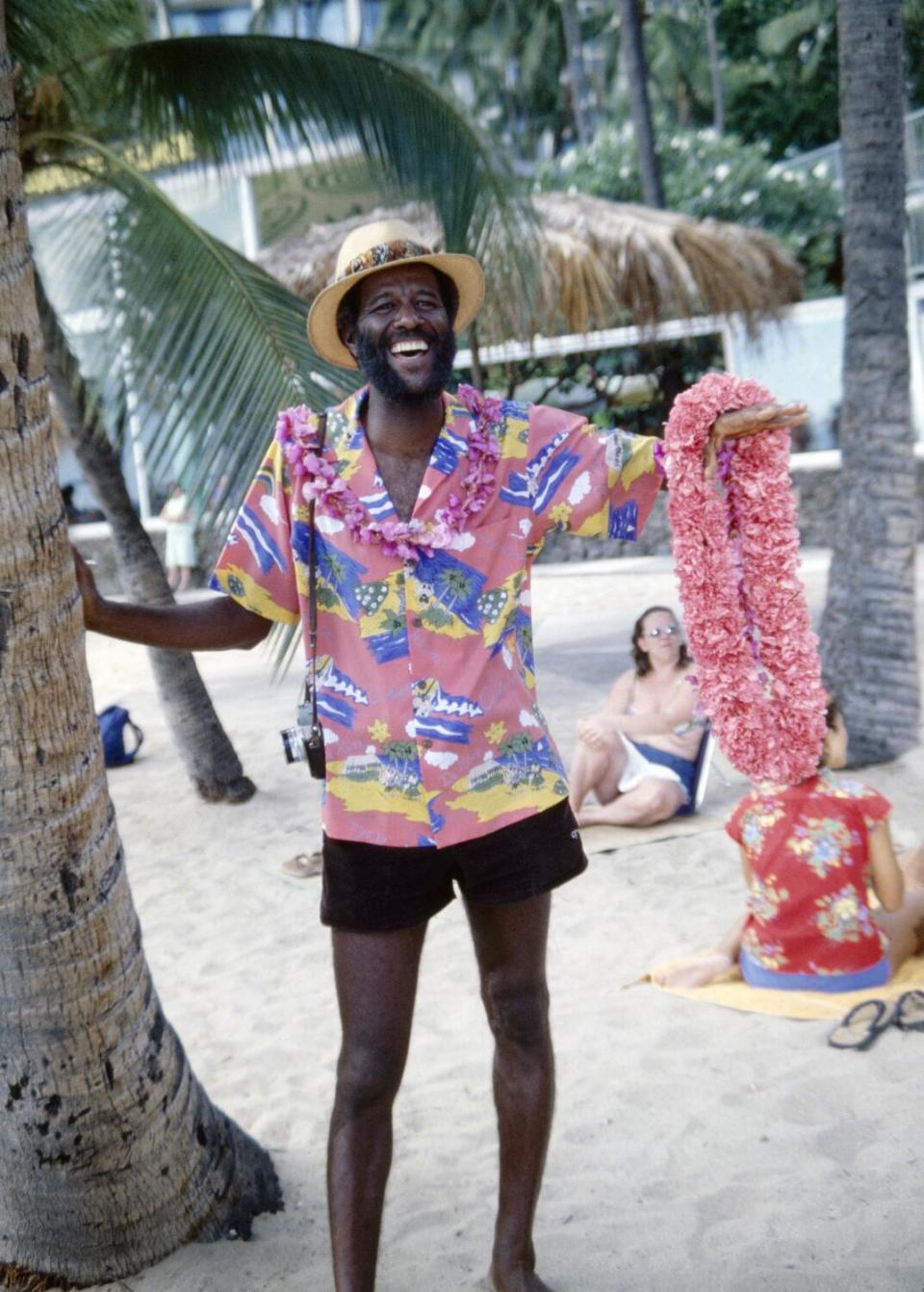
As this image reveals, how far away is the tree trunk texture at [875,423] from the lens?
7.25 meters

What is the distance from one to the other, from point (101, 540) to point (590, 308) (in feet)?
30.5

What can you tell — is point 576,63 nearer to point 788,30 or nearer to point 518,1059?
point 788,30

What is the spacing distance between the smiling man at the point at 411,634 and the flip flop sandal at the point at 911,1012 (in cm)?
170

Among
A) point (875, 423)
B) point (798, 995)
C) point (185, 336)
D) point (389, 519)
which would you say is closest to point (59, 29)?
point (185, 336)

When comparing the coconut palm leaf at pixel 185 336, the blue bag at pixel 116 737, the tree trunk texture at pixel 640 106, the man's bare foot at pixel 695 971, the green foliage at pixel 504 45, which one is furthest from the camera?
the green foliage at pixel 504 45

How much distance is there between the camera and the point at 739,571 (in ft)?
9.50

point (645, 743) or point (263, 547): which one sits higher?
point (263, 547)

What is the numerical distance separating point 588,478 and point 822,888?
212 cm

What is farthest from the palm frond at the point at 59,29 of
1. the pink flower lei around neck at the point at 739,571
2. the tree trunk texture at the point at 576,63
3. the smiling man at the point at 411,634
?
the tree trunk texture at the point at 576,63

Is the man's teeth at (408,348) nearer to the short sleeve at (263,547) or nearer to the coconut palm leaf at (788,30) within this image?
the short sleeve at (263,547)

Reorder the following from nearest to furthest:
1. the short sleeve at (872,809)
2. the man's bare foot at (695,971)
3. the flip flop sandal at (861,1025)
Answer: the flip flop sandal at (861,1025) → the short sleeve at (872,809) → the man's bare foot at (695,971)

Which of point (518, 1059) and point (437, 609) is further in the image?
point (518, 1059)

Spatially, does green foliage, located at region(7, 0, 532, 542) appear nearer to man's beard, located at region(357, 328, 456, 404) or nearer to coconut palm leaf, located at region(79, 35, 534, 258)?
coconut palm leaf, located at region(79, 35, 534, 258)

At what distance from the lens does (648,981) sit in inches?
190
